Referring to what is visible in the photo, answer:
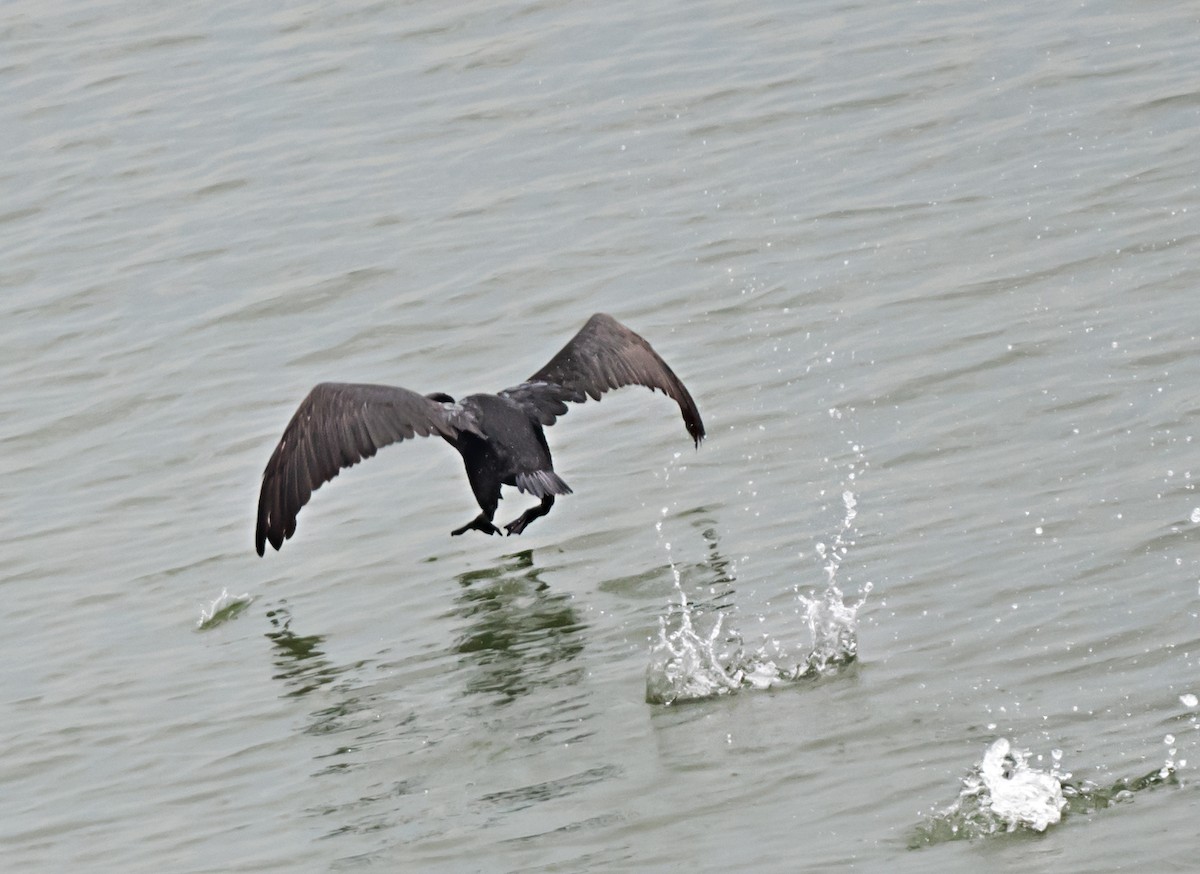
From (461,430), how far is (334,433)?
2.07 feet

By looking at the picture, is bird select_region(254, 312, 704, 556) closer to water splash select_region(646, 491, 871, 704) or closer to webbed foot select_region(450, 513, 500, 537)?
webbed foot select_region(450, 513, 500, 537)

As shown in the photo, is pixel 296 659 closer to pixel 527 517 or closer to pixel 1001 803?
pixel 527 517

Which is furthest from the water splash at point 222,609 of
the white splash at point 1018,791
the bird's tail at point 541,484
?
the white splash at point 1018,791

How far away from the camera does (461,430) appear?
9.21 m

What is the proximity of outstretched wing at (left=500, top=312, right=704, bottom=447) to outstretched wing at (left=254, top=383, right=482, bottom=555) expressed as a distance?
2.17 ft

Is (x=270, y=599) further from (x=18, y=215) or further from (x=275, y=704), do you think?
(x=18, y=215)

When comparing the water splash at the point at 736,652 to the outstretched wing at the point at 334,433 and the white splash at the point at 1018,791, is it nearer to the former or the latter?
the white splash at the point at 1018,791

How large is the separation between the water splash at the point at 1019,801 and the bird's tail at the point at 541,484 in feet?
10.3

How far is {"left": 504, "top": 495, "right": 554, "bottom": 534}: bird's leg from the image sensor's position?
30.9 ft

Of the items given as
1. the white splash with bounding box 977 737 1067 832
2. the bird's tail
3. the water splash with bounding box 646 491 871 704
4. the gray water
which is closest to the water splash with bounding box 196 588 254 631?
the gray water

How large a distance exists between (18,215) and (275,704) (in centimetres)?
879

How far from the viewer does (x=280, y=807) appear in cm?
714

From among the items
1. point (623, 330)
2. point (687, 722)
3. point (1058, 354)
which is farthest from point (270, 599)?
point (1058, 354)

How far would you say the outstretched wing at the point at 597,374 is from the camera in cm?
956
